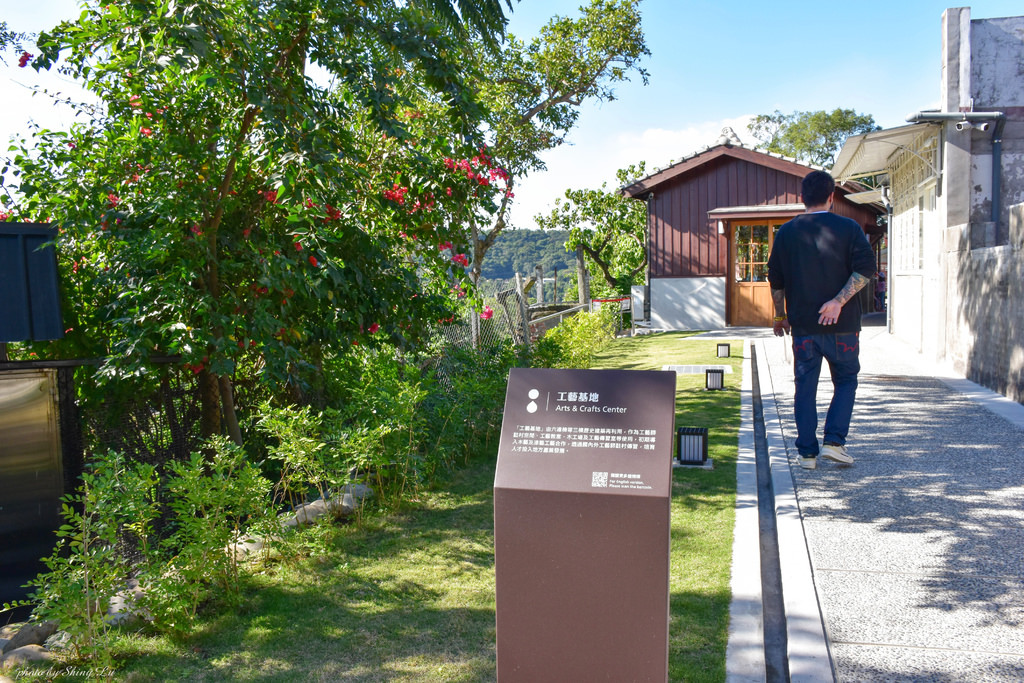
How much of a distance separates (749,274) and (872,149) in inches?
306

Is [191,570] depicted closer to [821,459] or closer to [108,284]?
[108,284]

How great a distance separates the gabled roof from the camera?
19672 mm

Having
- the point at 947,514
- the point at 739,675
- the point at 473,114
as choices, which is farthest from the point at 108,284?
the point at 947,514

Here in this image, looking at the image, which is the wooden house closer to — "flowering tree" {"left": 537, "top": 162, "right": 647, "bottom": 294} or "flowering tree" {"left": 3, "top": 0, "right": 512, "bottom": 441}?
"flowering tree" {"left": 537, "top": 162, "right": 647, "bottom": 294}

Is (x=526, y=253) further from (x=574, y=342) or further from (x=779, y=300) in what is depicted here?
(x=779, y=300)

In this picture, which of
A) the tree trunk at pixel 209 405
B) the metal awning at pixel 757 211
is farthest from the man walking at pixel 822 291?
the metal awning at pixel 757 211

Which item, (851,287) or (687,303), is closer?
(851,287)

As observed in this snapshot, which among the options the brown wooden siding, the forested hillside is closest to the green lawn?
the brown wooden siding

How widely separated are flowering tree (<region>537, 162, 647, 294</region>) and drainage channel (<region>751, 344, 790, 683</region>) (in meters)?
22.4

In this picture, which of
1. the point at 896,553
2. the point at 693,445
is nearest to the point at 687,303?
the point at 693,445

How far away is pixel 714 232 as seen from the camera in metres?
20.6

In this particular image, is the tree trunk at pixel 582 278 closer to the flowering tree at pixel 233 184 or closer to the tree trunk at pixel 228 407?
the flowering tree at pixel 233 184

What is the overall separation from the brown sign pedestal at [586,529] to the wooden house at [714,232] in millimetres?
17717

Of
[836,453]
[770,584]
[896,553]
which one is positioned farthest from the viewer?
[836,453]
